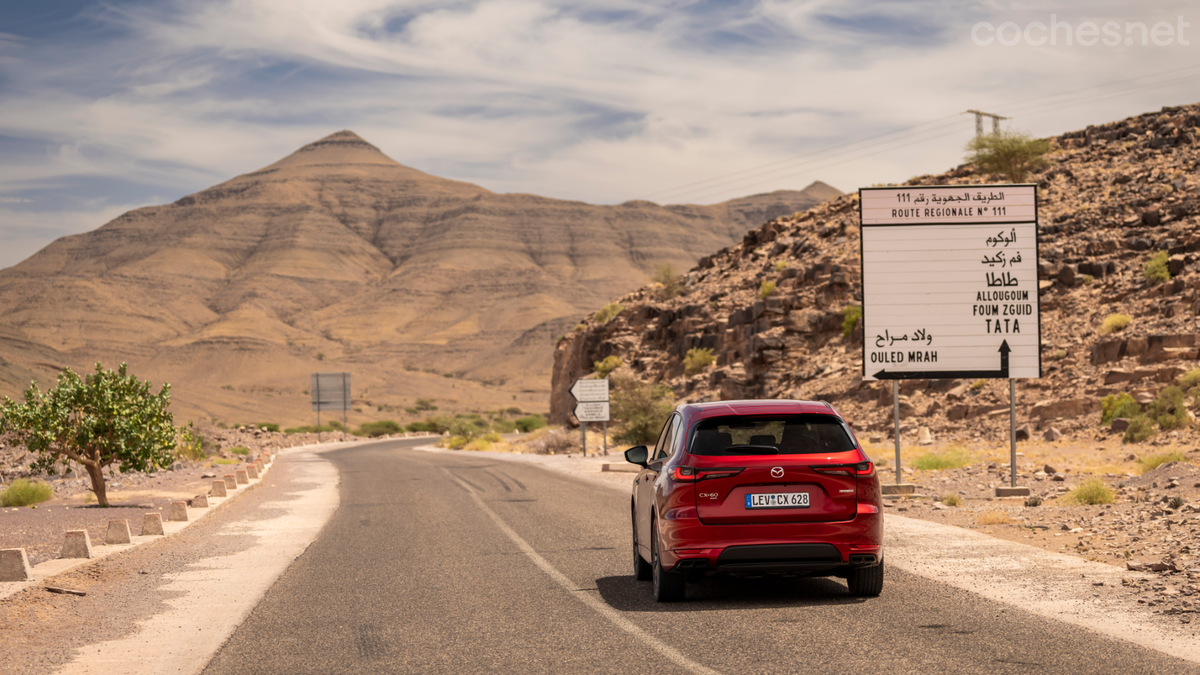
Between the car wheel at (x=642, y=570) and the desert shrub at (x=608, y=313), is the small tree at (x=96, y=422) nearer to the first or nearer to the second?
the car wheel at (x=642, y=570)

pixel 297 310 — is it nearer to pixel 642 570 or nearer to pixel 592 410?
pixel 592 410

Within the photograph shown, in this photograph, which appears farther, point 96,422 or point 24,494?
point 24,494

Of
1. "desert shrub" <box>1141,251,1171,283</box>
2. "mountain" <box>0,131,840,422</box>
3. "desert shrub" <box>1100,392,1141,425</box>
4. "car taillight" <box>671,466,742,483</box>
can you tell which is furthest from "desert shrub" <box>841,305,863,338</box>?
"mountain" <box>0,131,840,422</box>

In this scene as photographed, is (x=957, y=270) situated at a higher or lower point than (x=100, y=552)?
higher

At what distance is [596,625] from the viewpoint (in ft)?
26.0

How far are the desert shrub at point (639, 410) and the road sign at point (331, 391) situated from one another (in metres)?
46.3

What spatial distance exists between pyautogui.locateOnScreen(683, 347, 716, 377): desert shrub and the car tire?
42465 mm

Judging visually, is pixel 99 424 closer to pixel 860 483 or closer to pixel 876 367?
pixel 876 367

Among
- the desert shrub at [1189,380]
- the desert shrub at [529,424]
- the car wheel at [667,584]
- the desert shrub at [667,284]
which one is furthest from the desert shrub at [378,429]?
the car wheel at [667,584]

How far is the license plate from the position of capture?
27.4 feet

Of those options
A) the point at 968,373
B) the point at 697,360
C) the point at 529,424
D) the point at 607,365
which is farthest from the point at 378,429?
the point at 968,373

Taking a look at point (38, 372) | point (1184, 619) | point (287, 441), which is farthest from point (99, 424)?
point (38, 372)

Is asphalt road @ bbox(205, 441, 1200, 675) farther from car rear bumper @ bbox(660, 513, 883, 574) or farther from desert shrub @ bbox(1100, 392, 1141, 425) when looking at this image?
desert shrub @ bbox(1100, 392, 1141, 425)

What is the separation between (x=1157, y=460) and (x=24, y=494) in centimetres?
2363
